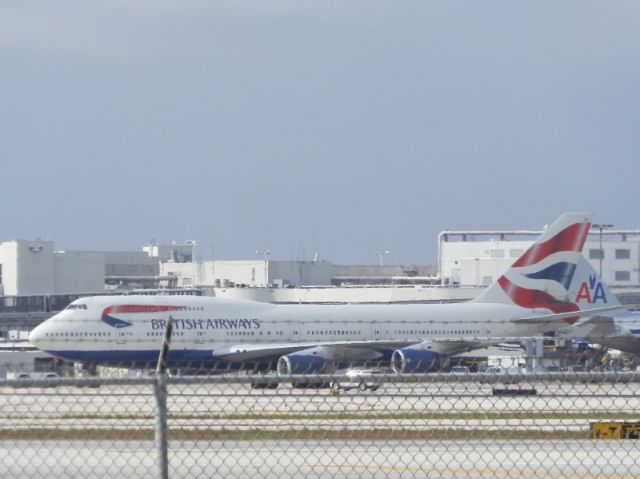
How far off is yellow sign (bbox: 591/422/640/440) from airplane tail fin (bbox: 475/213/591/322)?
43123 millimetres

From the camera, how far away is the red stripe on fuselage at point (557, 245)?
219 ft

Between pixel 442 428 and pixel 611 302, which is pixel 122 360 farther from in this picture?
pixel 611 302

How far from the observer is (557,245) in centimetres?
6700

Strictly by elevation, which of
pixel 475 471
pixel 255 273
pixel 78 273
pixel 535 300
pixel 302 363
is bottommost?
pixel 302 363

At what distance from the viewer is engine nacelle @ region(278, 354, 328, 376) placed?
57.4 metres

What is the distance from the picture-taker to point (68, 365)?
5869 cm

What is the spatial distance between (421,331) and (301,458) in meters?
43.8

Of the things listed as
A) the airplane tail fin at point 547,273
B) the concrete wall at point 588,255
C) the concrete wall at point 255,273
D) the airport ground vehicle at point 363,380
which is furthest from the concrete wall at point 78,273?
the airport ground vehicle at point 363,380

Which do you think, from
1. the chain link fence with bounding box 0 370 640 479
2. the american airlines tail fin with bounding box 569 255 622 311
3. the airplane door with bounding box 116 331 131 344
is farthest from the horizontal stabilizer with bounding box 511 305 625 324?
the chain link fence with bounding box 0 370 640 479

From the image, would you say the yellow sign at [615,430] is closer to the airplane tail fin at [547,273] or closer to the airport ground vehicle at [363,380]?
the airport ground vehicle at [363,380]

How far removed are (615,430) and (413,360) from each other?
3438cm

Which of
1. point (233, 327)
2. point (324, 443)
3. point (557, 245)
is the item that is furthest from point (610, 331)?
point (324, 443)

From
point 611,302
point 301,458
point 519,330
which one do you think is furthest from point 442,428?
point 611,302

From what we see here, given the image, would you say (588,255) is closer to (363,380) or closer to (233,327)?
(233,327)
